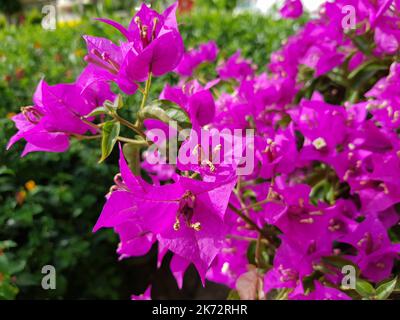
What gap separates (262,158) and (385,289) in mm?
270

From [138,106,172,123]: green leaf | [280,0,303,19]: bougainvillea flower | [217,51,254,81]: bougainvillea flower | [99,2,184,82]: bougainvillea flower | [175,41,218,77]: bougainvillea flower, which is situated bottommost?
[138,106,172,123]: green leaf

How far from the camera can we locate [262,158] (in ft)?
2.36

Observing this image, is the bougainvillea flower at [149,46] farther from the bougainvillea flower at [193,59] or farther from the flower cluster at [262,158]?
the bougainvillea flower at [193,59]

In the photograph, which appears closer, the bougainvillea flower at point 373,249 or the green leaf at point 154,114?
the green leaf at point 154,114

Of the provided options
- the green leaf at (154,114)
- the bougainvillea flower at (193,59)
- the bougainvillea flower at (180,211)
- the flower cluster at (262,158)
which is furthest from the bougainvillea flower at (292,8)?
the bougainvillea flower at (180,211)

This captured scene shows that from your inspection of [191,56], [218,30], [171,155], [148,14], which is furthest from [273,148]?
[218,30]

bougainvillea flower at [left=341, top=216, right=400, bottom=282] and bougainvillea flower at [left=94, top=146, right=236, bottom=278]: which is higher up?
bougainvillea flower at [left=94, top=146, right=236, bottom=278]

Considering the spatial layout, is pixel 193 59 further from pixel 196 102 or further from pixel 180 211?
pixel 180 211

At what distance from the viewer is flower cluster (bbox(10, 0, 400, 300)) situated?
1.68 ft

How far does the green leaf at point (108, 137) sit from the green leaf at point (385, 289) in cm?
41

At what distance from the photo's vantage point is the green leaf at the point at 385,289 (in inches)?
22.5

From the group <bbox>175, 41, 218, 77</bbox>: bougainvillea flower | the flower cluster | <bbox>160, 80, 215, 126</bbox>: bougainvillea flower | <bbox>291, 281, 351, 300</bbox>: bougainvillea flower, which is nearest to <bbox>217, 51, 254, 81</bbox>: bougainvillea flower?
<bbox>175, 41, 218, 77</bbox>: bougainvillea flower

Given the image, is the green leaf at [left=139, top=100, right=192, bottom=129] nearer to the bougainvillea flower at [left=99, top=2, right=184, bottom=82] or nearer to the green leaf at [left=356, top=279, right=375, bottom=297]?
the bougainvillea flower at [left=99, top=2, right=184, bottom=82]

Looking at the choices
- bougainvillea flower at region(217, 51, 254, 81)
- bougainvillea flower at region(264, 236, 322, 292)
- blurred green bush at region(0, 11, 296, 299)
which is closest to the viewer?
bougainvillea flower at region(264, 236, 322, 292)
